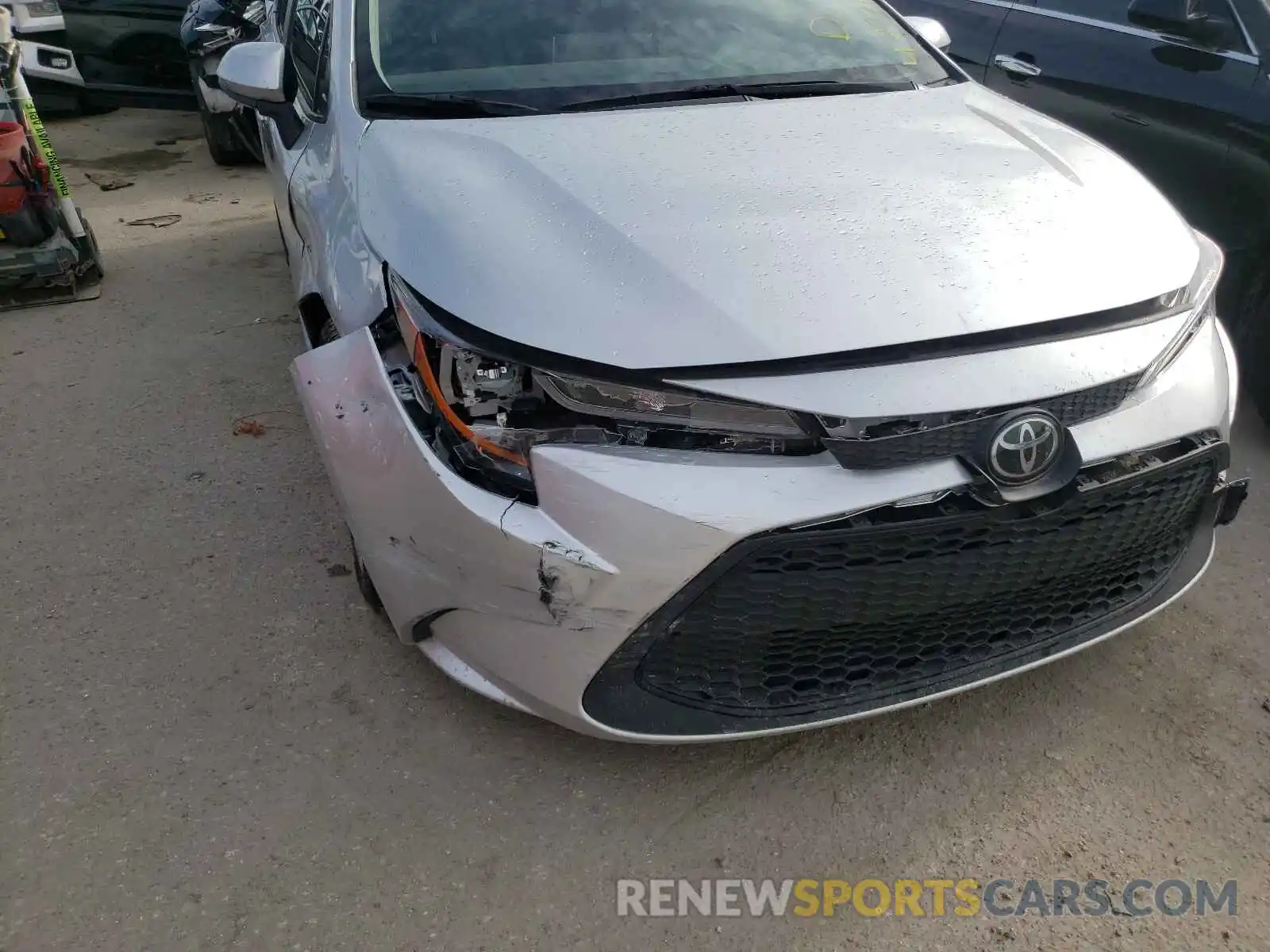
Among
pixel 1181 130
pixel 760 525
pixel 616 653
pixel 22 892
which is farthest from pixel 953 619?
pixel 1181 130

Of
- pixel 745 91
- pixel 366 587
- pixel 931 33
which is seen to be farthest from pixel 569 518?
pixel 931 33

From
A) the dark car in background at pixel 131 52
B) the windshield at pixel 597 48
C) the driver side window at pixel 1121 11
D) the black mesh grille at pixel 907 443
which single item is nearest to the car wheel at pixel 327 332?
the windshield at pixel 597 48

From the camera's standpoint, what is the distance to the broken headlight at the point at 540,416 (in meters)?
1.72

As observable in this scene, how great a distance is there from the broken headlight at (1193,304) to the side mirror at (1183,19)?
1382mm

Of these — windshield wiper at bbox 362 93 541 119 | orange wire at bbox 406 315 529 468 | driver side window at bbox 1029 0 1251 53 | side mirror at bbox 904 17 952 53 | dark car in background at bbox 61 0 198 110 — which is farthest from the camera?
dark car in background at bbox 61 0 198 110

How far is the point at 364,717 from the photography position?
223 centimetres

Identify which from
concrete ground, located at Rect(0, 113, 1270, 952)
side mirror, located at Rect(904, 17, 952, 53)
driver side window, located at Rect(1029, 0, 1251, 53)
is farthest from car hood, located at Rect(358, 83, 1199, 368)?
driver side window, located at Rect(1029, 0, 1251, 53)

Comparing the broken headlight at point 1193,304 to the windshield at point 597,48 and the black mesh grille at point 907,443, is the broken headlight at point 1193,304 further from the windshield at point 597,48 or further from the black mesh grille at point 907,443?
the windshield at point 597,48

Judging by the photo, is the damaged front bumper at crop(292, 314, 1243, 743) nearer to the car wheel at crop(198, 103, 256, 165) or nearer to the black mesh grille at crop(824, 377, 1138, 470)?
the black mesh grille at crop(824, 377, 1138, 470)

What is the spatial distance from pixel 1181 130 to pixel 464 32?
2.29 metres

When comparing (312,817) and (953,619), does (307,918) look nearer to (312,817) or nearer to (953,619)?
(312,817)

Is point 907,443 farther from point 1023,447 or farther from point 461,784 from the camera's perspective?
point 461,784

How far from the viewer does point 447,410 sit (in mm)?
1812

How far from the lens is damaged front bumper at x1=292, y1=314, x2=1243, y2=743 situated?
166 cm
